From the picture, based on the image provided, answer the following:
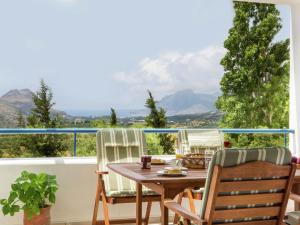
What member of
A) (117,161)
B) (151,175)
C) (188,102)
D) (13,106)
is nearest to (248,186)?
(151,175)

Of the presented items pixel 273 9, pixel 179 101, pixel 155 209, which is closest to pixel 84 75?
pixel 179 101

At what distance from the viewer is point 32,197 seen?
4.96 m

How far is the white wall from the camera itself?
5312 mm

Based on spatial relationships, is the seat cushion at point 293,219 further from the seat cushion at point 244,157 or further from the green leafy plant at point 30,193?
the green leafy plant at point 30,193

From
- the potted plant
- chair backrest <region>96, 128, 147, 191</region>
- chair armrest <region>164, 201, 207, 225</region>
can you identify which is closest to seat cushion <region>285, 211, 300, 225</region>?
chair armrest <region>164, 201, 207, 225</region>

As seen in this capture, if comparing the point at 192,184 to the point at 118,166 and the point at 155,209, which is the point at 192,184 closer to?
the point at 118,166

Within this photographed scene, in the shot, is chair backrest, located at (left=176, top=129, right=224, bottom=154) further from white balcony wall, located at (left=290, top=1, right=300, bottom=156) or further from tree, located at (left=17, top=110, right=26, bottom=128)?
tree, located at (left=17, top=110, right=26, bottom=128)

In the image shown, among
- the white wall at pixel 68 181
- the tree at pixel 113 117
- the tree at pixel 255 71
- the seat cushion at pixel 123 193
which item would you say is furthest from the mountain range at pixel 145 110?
the seat cushion at pixel 123 193

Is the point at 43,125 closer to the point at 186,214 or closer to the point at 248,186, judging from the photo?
the point at 186,214

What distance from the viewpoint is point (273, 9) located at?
1577 centimetres

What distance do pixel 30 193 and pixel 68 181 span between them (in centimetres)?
54

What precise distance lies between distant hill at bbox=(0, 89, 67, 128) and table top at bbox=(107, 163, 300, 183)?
455 inches

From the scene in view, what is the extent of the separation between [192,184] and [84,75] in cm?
1589

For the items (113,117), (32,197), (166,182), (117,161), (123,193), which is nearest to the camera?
(166,182)
